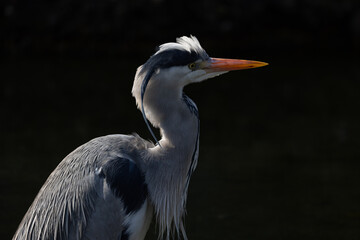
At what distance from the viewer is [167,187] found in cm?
352

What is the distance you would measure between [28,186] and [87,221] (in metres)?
2.36

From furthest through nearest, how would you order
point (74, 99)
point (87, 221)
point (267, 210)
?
point (74, 99), point (267, 210), point (87, 221)

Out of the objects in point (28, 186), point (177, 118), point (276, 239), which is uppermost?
point (177, 118)

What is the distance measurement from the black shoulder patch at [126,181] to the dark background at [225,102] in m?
1.33

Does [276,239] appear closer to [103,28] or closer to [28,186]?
[28,186]

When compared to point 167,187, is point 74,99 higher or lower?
higher

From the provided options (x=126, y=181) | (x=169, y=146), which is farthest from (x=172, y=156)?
(x=126, y=181)

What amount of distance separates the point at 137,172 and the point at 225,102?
5.03 meters

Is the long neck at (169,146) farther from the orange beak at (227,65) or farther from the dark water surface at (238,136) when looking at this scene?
the dark water surface at (238,136)

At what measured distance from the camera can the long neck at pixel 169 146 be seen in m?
3.44

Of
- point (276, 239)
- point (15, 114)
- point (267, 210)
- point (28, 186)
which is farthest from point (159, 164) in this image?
point (15, 114)

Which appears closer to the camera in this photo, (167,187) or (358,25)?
(167,187)

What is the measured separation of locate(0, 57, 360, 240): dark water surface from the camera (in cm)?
502

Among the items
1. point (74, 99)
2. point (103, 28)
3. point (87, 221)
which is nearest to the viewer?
point (87, 221)
